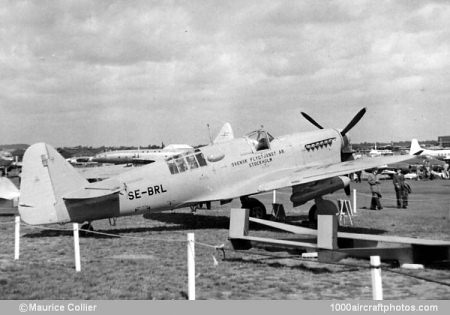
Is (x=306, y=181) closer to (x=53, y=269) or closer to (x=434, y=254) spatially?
(x=434, y=254)

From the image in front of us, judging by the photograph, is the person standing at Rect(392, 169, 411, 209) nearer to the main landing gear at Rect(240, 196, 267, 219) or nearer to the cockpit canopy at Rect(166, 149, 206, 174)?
the main landing gear at Rect(240, 196, 267, 219)

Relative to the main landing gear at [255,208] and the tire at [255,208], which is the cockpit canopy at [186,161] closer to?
the main landing gear at [255,208]

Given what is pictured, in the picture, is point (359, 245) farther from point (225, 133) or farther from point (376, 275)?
point (225, 133)

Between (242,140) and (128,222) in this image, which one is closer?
(242,140)

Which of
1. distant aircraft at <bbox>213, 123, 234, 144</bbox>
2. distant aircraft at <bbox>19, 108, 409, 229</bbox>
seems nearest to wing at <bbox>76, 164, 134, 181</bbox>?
distant aircraft at <bbox>213, 123, 234, 144</bbox>

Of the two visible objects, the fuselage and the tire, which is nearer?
the fuselage

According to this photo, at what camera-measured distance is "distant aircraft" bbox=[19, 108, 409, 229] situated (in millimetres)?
11711

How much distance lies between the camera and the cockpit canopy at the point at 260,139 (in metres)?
14.5

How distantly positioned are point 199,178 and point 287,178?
2.26m

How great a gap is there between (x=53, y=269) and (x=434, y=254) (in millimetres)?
6152

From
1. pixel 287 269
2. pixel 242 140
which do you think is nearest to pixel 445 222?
pixel 242 140

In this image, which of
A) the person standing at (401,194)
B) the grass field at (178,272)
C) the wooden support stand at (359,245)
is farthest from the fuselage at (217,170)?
the person standing at (401,194)

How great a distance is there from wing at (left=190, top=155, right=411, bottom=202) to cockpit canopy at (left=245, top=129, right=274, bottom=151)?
85 centimetres

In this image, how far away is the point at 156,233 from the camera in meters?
13.0
